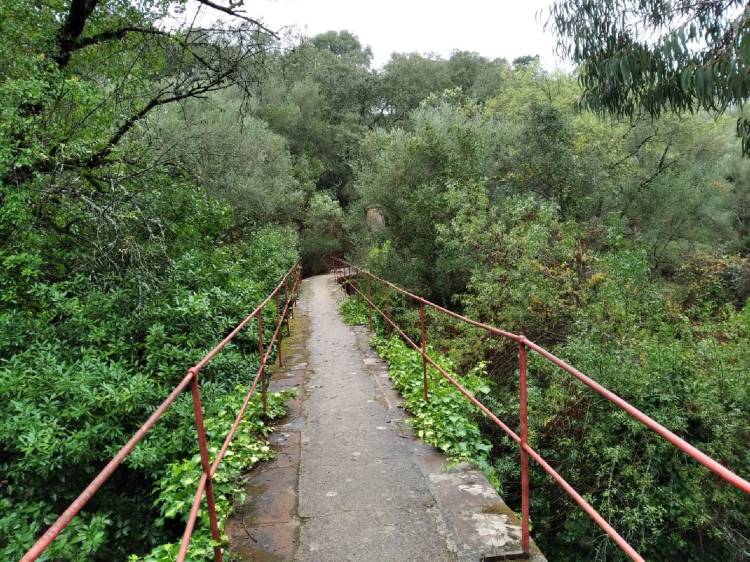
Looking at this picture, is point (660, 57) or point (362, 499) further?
point (660, 57)

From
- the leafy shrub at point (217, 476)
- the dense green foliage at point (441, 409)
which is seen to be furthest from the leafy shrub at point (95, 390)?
the dense green foliage at point (441, 409)

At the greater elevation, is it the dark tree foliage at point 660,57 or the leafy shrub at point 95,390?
the dark tree foliage at point 660,57

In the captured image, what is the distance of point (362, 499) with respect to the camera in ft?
9.96

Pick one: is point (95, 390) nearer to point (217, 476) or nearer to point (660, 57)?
point (217, 476)

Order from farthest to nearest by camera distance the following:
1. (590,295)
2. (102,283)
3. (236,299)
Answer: (590,295) → (236,299) → (102,283)

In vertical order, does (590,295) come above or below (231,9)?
below

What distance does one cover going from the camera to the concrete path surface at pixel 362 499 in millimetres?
2529

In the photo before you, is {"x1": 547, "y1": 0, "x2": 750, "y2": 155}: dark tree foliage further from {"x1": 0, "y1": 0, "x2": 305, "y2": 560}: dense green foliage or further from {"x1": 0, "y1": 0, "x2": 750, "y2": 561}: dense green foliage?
{"x1": 0, "y1": 0, "x2": 305, "y2": 560}: dense green foliage

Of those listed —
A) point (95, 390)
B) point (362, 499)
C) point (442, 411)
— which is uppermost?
point (95, 390)

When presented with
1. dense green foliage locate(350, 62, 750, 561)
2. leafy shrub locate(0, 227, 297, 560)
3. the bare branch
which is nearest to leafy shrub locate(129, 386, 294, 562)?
leafy shrub locate(0, 227, 297, 560)

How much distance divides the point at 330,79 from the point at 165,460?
3686cm

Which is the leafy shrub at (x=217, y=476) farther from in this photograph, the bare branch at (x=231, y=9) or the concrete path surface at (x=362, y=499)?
the bare branch at (x=231, y=9)

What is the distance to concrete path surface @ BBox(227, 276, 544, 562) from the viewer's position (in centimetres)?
253

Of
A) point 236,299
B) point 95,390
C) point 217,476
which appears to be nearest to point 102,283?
point 236,299
